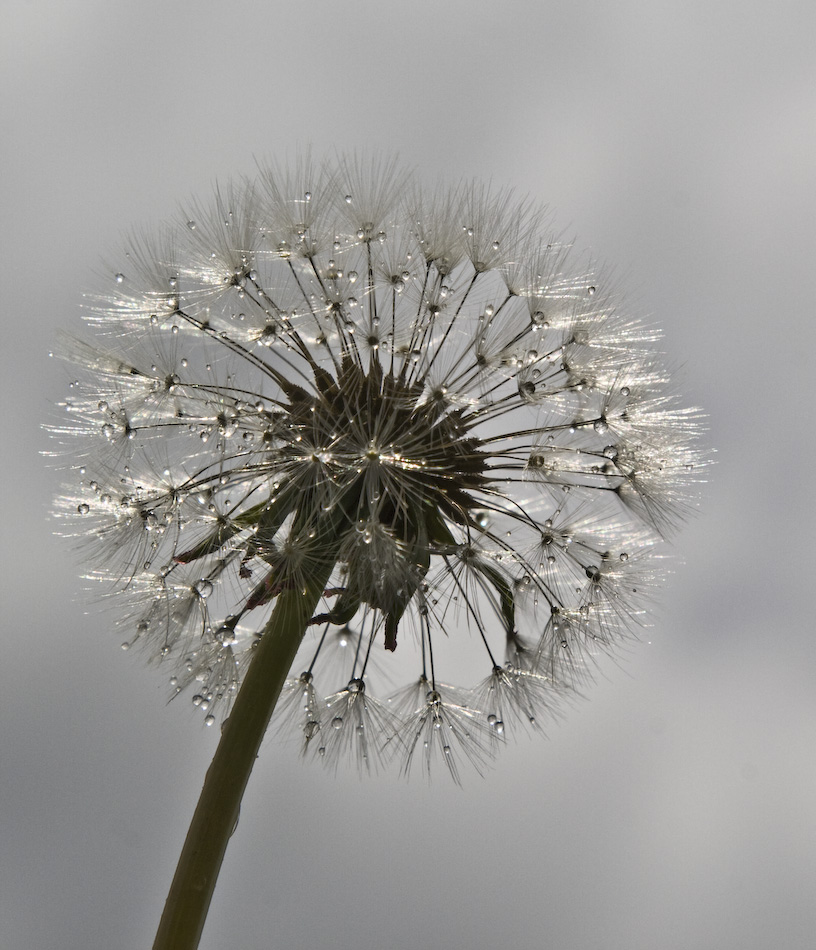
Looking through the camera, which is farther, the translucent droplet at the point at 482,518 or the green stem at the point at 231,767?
the translucent droplet at the point at 482,518

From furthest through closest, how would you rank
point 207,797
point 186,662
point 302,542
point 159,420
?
point 159,420 → point 186,662 → point 302,542 → point 207,797

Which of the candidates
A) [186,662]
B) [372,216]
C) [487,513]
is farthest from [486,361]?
[186,662]

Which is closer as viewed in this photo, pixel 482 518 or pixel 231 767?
pixel 231 767

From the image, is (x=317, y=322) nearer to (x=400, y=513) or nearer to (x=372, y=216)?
(x=372, y=216)

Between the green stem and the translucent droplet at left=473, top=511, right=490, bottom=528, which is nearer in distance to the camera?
the green stem

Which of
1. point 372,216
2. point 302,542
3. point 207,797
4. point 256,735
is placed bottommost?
point 207,797

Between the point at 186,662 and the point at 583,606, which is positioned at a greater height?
the point at 583,606

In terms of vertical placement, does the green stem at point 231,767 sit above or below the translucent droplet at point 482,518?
below

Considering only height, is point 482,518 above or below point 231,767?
above
